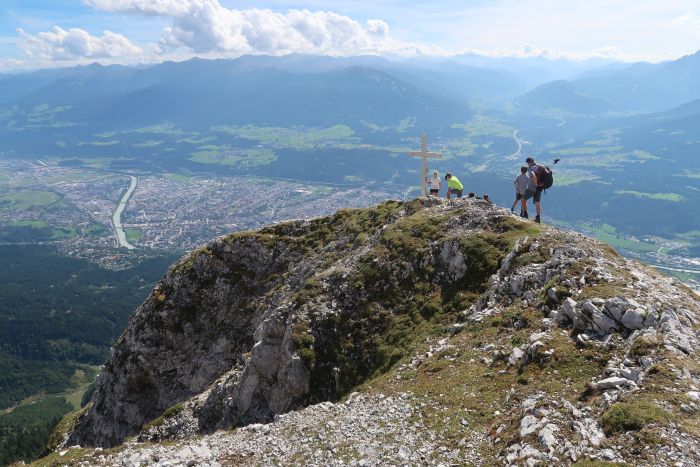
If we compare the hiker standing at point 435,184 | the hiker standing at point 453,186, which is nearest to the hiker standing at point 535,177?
the hiker standing at point 453,186

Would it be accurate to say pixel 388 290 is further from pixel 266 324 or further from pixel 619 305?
pixel 619 305

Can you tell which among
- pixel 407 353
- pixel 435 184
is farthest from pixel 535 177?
pixel 407 353

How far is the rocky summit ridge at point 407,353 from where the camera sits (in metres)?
14.3

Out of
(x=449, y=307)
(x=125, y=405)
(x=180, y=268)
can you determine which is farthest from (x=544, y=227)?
(x=125, y=405)

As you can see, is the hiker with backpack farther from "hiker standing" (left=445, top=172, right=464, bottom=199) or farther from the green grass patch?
the green grass patch

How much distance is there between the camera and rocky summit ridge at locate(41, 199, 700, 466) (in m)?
14.3

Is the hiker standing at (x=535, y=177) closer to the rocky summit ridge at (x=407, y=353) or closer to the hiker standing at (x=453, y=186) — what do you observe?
the rocky summit ridge at (x=407, y=353)

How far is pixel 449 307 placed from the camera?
26.7 m

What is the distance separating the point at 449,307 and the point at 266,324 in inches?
491

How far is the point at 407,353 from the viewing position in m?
24.8

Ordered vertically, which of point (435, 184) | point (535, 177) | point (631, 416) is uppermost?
point (535, 177)

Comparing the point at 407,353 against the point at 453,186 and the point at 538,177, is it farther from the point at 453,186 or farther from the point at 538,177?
the point at 453,186

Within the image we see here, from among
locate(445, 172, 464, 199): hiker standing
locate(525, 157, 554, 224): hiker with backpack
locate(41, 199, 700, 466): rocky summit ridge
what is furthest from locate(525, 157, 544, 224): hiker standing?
locate(445, 172, 464, 199): hiker standing

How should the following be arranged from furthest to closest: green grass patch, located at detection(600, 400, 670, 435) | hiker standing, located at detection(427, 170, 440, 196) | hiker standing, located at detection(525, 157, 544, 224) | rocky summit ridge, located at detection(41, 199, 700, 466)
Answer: hiker standing, located at detection(427, 170, 440, 196) → hiker standing, located at detection(525, 157, 544, 224) → rocky summit ridge, located at detection(41, 199, 700, 466) → green grass patch, located at detection(600, 400, 670, 435)
